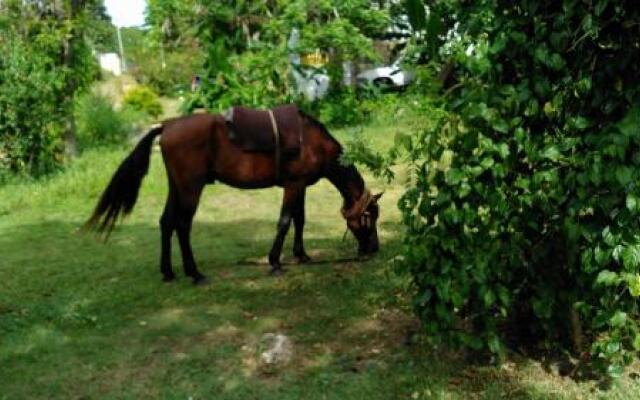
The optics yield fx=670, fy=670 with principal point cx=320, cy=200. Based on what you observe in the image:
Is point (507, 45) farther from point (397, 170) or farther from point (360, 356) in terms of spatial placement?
point (397, 170)

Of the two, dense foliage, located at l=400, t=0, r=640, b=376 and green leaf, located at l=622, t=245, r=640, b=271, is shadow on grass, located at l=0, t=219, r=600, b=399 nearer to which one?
dense foliage, located at l=400, t=0, r=640, b=376

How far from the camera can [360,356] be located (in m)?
4.18

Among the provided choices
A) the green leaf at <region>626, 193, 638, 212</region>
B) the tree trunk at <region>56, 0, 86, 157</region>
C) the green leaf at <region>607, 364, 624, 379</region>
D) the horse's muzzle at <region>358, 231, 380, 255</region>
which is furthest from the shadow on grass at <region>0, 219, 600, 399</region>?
the tree trunk at <region>56, 0, 86, 157</region>

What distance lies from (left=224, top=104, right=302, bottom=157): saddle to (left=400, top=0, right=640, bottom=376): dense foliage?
2.27 meters

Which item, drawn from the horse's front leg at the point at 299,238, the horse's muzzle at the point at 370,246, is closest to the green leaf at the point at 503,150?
the horse's muzzle at the point at 370,246

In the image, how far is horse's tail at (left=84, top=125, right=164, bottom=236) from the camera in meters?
5.81

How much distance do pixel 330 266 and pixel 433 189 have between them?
2.60m

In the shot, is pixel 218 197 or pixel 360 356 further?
pixel 218 197

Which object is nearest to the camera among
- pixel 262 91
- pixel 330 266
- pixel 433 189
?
pixel 433 189

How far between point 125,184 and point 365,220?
7.23ft

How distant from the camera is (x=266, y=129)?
5836 millimetres

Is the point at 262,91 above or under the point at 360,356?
above

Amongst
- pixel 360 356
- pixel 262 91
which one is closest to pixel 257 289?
pixel 360 356

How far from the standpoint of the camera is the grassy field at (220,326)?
3.80 metres
